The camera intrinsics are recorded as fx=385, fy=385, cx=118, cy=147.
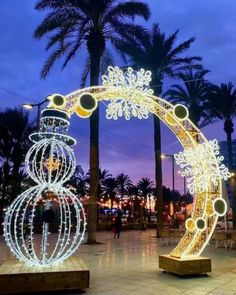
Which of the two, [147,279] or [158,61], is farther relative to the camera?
[158,61]

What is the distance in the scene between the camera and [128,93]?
9.34 metres

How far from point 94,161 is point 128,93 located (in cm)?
993

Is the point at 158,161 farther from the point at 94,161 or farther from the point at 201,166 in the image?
the point at 201,166

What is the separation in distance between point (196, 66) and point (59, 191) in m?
19.1

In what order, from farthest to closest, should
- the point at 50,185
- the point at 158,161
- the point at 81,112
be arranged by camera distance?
the point at 158,161
the point at 81,112
the point at 50,185

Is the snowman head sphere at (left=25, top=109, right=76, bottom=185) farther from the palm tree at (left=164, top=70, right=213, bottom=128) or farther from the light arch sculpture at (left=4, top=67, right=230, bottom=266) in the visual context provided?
the palm tree at (left=164, top=70, right=213, bottom=128)

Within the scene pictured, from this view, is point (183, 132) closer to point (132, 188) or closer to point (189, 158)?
point (189, 158)

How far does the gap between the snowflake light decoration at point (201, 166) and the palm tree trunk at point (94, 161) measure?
9.30 metres

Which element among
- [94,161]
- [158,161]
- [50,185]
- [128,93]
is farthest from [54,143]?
[158,161]

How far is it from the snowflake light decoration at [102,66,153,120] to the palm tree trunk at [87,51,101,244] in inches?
379

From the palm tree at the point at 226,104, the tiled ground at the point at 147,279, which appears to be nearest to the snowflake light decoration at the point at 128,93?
the tiled ground at the point at 147,279

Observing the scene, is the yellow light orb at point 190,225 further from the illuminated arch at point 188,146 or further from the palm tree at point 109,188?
the palm tree at point 109,188

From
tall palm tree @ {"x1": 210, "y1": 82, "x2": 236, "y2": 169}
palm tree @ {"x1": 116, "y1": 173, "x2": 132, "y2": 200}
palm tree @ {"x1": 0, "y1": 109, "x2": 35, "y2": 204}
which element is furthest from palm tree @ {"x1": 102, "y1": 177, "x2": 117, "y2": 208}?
tall palm tree @ {"x1": 210, "y1": 82, "x2": 236, "y2": 169}

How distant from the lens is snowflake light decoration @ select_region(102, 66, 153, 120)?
364 inches
